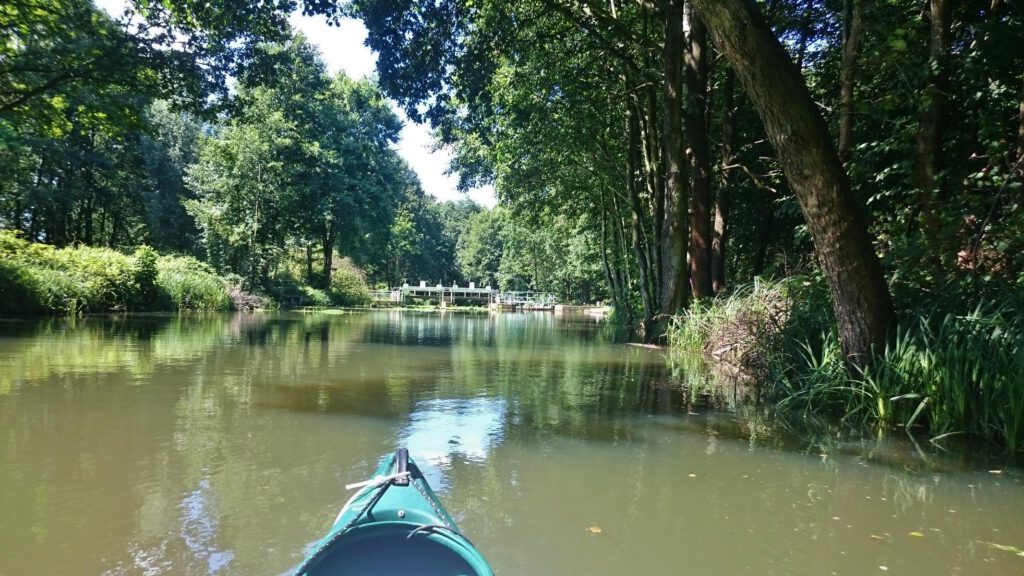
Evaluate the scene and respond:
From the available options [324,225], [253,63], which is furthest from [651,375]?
[324,225]

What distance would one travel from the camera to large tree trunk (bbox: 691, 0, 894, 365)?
16.9 feet

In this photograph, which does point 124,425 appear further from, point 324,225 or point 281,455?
point 324,225

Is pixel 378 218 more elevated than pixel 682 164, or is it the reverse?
pixel 378 218

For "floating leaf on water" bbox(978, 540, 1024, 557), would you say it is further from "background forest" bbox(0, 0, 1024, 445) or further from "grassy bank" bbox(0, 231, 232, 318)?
"grassy bank" bbox(0, 231, 232, 318)

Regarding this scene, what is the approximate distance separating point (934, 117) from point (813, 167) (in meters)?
3.32

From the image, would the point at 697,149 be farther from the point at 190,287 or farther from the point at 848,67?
the point at 190,287

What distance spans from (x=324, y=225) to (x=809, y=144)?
34.2 meters

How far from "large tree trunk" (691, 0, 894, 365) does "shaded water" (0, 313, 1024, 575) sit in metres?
1.40

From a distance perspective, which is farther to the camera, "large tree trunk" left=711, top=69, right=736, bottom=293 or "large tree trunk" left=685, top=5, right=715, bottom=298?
"large tree trunk" left=711, top=69, right=736, bottom=293

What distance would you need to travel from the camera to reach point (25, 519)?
2.96m

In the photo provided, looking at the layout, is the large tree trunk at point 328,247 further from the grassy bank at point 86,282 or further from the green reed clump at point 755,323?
the green reed clump at point 755,323

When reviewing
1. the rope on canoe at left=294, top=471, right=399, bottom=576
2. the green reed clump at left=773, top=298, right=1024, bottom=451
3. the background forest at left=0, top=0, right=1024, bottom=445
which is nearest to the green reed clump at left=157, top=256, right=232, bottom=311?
the background forest at left=0, top=0, right=1024, bottom=445

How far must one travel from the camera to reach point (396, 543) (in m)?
1.88

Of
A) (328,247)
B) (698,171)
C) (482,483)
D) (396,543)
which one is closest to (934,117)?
(698,171)
